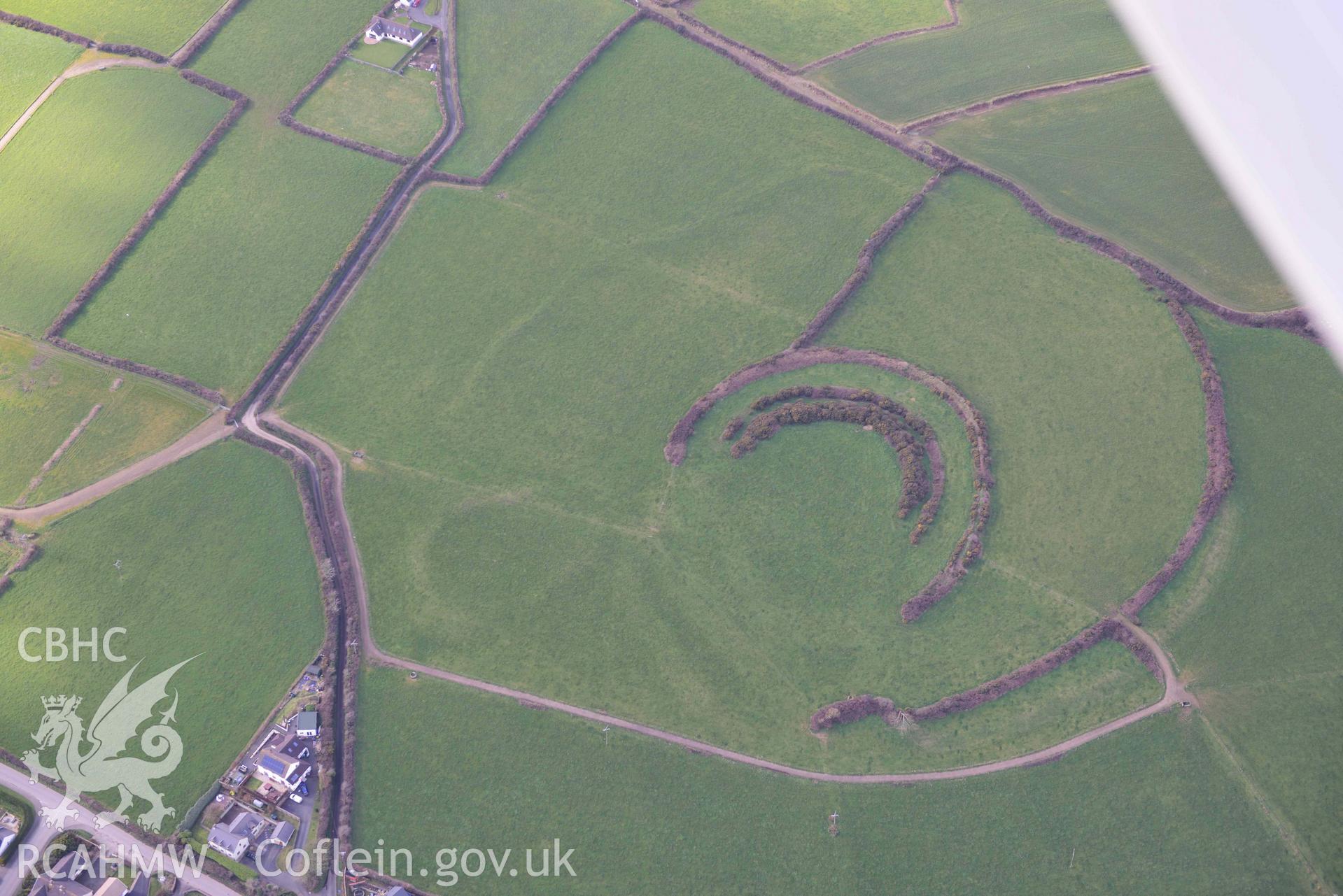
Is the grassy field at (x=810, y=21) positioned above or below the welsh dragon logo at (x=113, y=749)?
above

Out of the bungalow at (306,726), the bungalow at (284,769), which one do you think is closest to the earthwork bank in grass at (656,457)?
the bungalow at (306,726)

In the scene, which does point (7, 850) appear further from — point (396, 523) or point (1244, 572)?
point (1244, 572)

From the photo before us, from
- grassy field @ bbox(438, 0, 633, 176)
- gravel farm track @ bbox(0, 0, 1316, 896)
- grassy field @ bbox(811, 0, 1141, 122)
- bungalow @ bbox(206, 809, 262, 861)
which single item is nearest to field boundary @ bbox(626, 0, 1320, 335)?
gravel farm track @ bbox(0, 0, 1316, 896)

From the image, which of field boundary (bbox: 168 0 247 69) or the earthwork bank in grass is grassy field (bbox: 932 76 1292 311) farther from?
field boundary (bbox: 168 0 247 69)

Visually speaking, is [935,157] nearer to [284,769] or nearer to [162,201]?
[162,201]

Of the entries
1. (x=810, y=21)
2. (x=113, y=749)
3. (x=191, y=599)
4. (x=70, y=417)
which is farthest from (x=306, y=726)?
(x=810, y=21)

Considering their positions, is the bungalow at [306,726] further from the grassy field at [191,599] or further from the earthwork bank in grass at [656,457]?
the earthwork bank in grass at [656,457]
